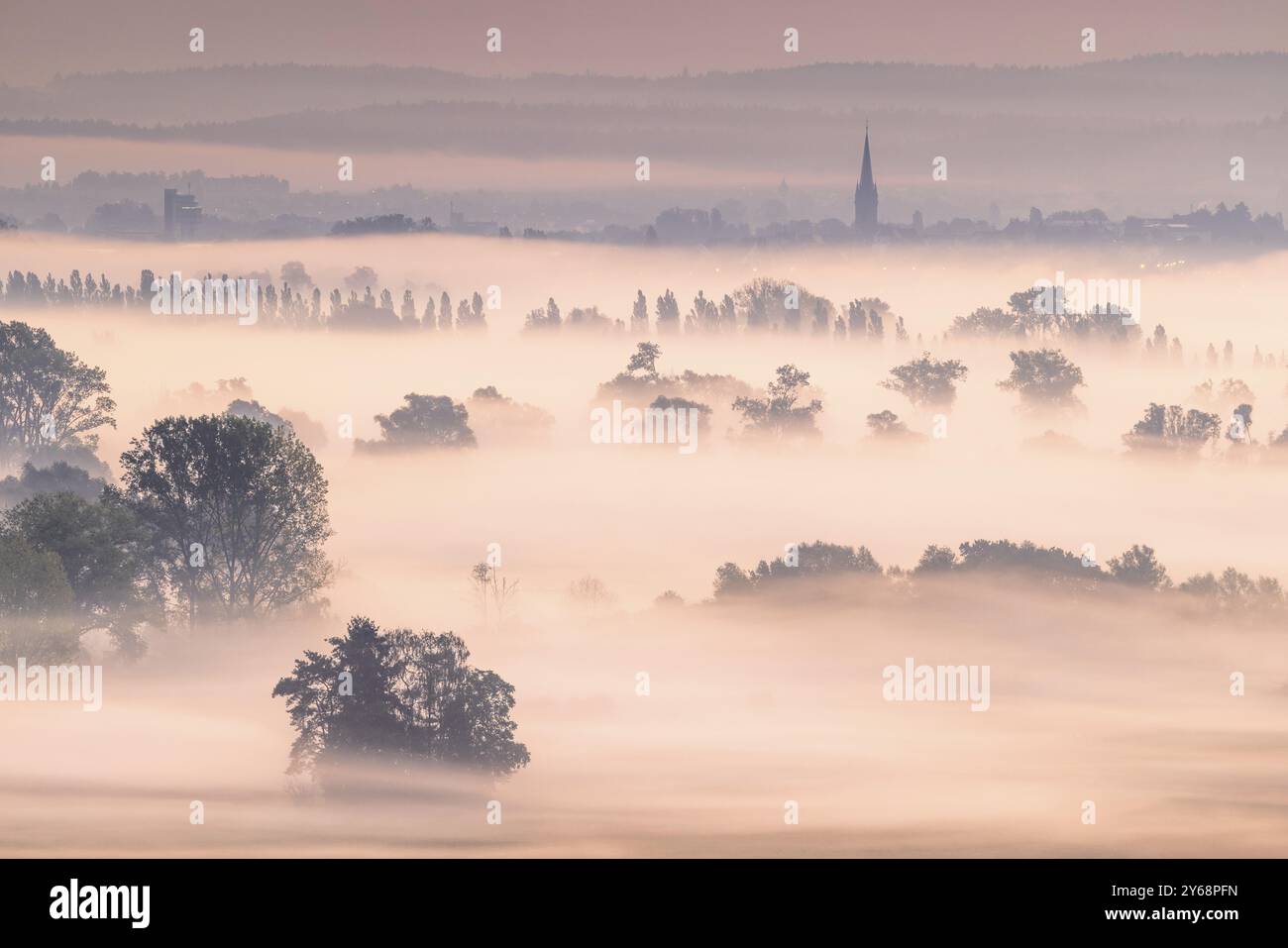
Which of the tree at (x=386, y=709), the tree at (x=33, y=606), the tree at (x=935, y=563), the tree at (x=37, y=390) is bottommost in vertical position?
the tree at (x=386, y=709)

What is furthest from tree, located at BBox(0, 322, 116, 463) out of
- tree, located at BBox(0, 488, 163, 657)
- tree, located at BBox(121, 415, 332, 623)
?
tree, located at BBox(0, 488, 163, 657)

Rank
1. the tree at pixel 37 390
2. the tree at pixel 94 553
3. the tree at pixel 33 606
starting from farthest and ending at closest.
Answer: the tree at pixel 37 390 → the tree at pixel 94 553 → the tree at pixel 33 606

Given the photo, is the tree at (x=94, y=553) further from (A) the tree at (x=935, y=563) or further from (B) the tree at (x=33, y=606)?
(A) the tree at (x=935, y=563)

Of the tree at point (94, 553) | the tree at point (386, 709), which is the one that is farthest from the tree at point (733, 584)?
the tree at point (386, 709)

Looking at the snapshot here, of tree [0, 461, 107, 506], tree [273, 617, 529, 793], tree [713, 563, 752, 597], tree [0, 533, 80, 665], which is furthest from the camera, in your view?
tree [713, 563, 752, 597]

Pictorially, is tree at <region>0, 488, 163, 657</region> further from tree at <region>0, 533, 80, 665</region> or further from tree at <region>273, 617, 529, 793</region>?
tree at <region>273, 617, 529, 793</region>

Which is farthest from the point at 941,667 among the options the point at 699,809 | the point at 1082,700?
the point at 699,809
